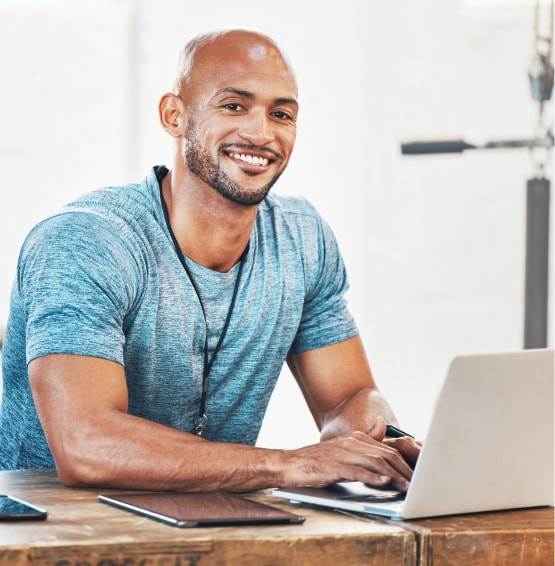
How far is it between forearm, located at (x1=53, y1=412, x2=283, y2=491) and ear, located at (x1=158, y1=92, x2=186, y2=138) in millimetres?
733

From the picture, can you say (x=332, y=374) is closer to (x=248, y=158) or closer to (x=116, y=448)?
(x=248, y=158)

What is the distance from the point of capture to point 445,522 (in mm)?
1433

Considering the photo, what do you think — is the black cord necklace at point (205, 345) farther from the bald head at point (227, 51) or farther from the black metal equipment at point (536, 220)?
the black metal equipment at point (536, 220)

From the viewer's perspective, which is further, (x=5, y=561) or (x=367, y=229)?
(x=367, y=229)

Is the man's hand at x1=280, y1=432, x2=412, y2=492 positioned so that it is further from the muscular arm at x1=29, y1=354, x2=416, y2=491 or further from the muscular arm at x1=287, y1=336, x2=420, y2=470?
the muscular arm at x1=287, y1=336, x2=420, y2=470

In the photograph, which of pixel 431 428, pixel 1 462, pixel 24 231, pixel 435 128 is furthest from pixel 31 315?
pixel 435 128

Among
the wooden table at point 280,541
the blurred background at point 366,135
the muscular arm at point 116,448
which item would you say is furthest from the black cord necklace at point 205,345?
the blurred background at point 366,135

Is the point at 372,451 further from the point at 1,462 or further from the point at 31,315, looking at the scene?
the point at 1,462

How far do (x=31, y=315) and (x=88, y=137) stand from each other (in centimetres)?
249

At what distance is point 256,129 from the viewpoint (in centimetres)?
210

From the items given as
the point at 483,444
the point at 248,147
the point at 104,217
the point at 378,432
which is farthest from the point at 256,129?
the point at 483,444

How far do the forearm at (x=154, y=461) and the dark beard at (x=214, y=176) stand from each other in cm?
60

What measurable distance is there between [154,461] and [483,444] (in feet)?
1.58

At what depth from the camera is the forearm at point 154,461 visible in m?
1.62
